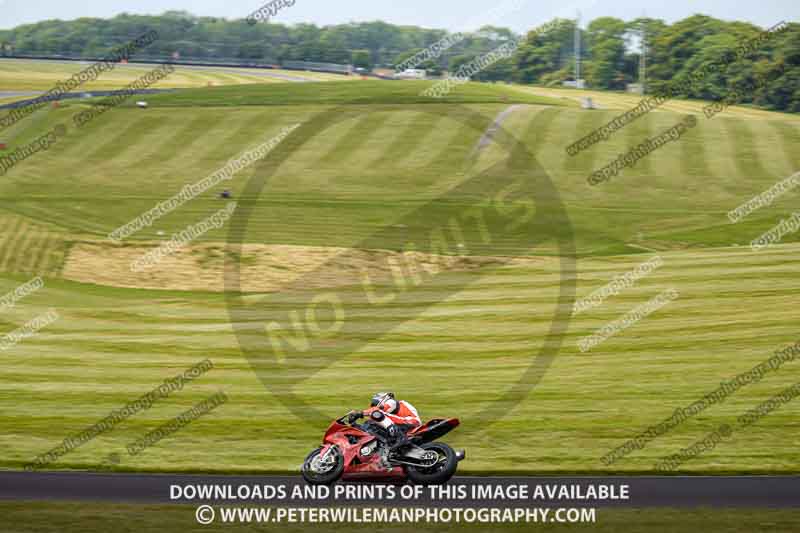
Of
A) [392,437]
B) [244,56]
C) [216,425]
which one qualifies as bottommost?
[216,425]

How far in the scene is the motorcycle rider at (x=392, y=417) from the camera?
53.9 ft

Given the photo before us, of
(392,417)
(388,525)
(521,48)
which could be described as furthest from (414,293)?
(521,48)

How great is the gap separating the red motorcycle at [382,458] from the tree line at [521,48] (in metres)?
66.8

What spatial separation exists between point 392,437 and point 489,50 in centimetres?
9892

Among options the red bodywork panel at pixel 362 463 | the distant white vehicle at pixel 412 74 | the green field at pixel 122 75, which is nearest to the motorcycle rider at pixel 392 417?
the red bodywork panel at pixel 362 463

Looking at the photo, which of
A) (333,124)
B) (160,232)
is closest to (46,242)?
(160,232)

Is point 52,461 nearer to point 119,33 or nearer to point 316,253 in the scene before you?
point 316,253

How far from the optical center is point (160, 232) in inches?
1630

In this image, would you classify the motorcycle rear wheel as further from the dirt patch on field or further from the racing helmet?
the dirt patch on field

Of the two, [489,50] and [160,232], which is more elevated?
[489,50]

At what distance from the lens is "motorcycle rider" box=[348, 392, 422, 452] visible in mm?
16422
